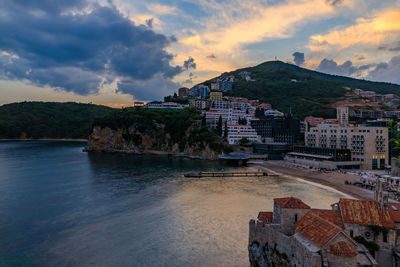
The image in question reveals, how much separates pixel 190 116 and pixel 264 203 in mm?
77953

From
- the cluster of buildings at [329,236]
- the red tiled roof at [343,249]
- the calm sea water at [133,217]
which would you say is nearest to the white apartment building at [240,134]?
the calm sea water at [133,217]

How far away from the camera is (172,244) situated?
25172mm

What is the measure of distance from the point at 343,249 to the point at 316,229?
1.85 metres

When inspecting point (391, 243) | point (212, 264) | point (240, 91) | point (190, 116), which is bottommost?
point (212, 264)

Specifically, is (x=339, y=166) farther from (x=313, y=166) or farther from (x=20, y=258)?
(x=20, y=258)

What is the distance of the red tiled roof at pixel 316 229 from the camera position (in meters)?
13.8

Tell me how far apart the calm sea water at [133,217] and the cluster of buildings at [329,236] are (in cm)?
528

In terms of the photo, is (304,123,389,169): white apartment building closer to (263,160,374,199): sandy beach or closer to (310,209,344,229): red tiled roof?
(263,160,374,199): sandy beach

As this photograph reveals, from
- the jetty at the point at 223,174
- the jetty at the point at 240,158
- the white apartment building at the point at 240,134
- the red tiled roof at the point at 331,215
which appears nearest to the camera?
the red tiled roof at the point at 331,215

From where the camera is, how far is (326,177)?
2212 inches

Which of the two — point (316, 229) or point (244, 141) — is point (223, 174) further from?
point (316, 229)

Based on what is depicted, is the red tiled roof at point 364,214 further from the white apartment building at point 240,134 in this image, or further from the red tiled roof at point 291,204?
the white apartment building at point 240,134

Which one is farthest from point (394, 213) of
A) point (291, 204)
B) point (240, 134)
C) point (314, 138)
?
point (240, 134)

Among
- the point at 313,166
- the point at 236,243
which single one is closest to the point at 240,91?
the point at 313,166
